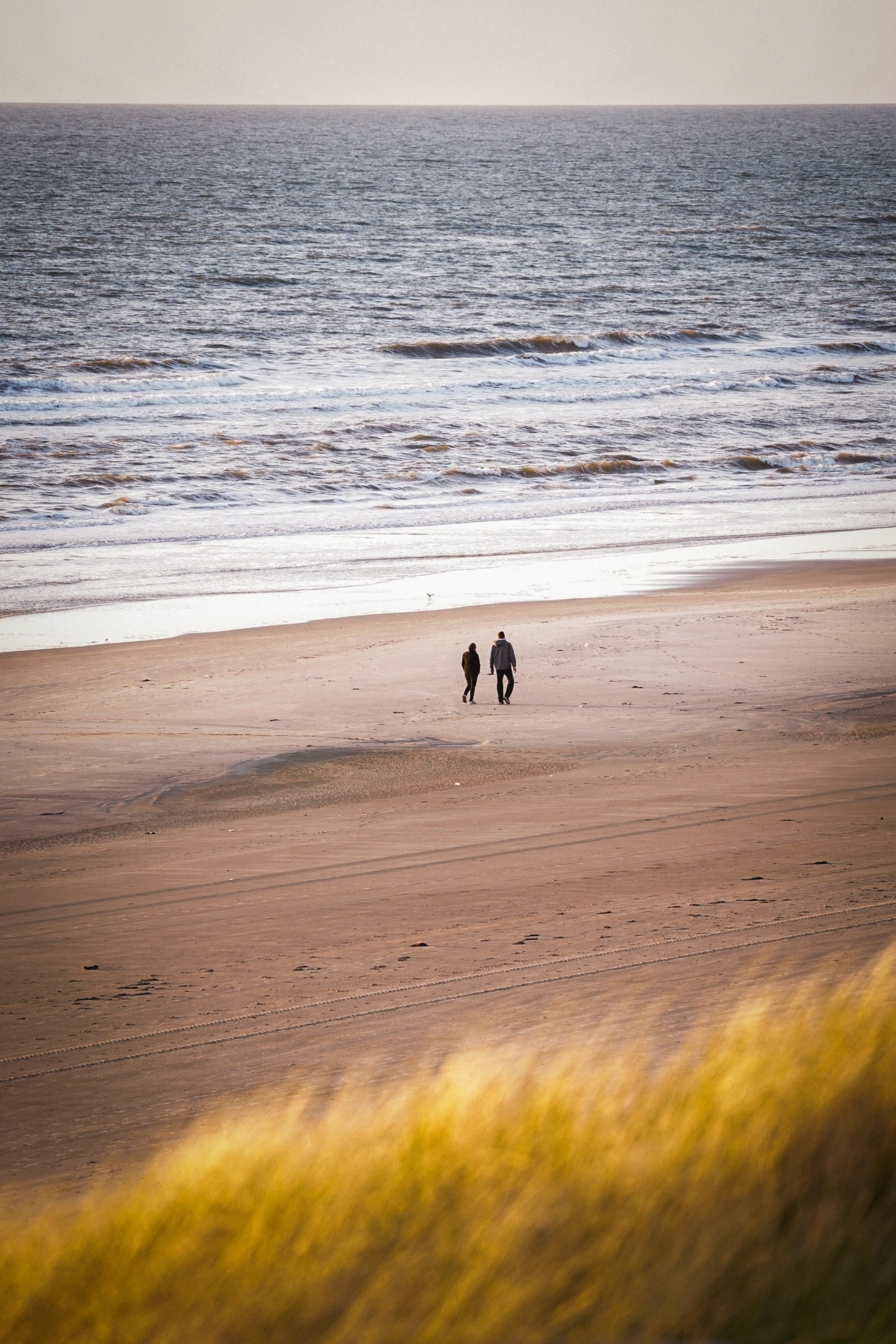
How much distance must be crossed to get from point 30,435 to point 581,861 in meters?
28.7

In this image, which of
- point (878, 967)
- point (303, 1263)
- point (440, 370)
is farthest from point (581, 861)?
point (440, 370)

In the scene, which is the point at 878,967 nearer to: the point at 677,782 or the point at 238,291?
the point at 677,782

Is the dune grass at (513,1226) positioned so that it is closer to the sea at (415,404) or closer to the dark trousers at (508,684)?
the dark trousers at (508,684)

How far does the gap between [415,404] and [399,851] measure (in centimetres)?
3172

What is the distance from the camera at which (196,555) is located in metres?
24.3

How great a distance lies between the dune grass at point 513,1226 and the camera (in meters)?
2.61

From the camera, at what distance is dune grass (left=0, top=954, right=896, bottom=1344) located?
2.61 m

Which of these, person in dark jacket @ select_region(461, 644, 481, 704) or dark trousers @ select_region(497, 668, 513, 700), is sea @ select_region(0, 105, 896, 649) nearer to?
person in dark jacket @ select_region(461, 644, 481, 704)

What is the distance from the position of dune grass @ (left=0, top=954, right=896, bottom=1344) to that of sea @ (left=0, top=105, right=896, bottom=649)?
15.9m

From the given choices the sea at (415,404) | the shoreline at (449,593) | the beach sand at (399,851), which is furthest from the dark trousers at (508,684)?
the sea at (415,404)

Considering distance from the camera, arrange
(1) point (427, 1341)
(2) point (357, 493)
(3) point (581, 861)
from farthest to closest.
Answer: (2) point (357, 493) < (3) point (581, 861) < (1) point (427, 1341)

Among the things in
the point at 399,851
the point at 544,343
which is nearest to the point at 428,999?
the point at 399,851

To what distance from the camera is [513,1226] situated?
2801 millimetres

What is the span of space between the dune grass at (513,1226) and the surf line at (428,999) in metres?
2.55
